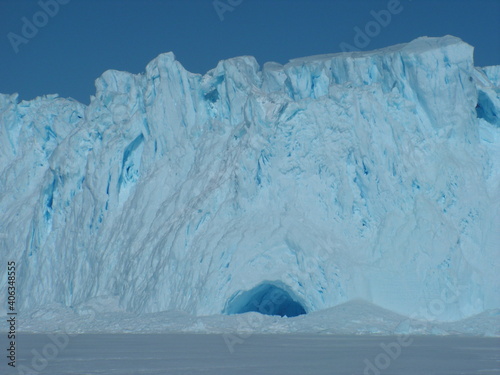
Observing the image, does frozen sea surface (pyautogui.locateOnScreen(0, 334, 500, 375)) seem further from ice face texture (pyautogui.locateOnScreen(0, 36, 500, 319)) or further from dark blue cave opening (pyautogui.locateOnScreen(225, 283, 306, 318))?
ice face texture (pyautogui.locateOnScreen(0, 36, 500, 319))

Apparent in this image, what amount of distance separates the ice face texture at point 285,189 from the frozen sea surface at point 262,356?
3627 millimetres

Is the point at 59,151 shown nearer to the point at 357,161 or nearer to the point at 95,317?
the point at 95,317

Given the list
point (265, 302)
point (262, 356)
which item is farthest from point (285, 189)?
point (262, 356)

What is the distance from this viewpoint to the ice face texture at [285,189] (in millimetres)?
24172

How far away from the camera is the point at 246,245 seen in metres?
24.4

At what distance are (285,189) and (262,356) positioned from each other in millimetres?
11252

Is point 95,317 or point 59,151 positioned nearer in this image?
point 95,317

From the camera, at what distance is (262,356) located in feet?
49.0

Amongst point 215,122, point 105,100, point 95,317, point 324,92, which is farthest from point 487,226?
point 105,100

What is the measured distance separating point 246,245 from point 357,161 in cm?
475

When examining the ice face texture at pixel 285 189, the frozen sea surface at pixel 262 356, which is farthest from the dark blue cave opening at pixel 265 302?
the frozen sea surface at pixel 262 356

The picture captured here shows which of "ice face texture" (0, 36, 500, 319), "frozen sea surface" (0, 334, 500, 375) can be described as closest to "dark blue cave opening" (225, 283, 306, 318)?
"ice face texture" (0, 36, 500, 319)

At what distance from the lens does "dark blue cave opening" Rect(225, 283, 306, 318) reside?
79.1ft

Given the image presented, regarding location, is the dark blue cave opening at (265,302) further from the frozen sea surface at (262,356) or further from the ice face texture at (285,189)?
the frozen sea surface at (262,356)
